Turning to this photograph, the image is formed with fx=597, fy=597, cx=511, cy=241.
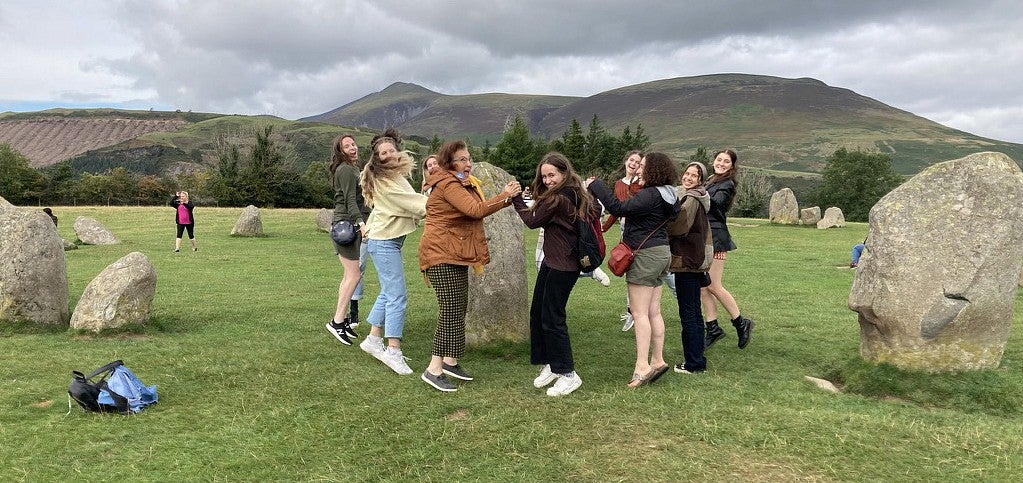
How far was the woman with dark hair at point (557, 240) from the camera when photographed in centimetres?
561

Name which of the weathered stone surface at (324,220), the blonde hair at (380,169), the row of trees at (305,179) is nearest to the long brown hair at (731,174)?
the blonde hair at (380,169)

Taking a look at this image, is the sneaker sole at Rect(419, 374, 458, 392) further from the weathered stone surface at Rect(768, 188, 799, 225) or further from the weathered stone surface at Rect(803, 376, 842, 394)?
the weathered stone surface at Rect(768, 188, 799, 225)

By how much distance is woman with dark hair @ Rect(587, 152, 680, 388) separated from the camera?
5.71 metres

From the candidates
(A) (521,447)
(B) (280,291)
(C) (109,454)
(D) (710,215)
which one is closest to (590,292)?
(D) (710,215)

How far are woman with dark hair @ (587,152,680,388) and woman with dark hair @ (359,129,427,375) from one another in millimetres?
2101

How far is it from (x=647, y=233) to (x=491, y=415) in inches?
90.3

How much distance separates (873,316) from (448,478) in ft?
15.4

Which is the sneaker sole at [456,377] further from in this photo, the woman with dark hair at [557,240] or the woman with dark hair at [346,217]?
the woman with dark hair at [346,217]

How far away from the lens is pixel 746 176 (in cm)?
8300

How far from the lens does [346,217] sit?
7.75 m

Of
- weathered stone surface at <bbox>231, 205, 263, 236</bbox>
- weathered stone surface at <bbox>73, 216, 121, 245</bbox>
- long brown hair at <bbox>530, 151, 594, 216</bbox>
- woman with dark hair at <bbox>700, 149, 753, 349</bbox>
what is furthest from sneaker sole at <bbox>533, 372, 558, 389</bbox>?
weathered stone surface at <bbox>231, 205, 263, 236</bbox>

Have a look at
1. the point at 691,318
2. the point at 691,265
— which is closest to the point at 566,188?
the point at 691,265

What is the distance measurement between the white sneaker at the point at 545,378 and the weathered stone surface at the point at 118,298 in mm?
5651

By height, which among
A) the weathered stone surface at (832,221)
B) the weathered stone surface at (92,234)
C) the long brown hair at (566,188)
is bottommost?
the weathered stone surface at (92,234)
